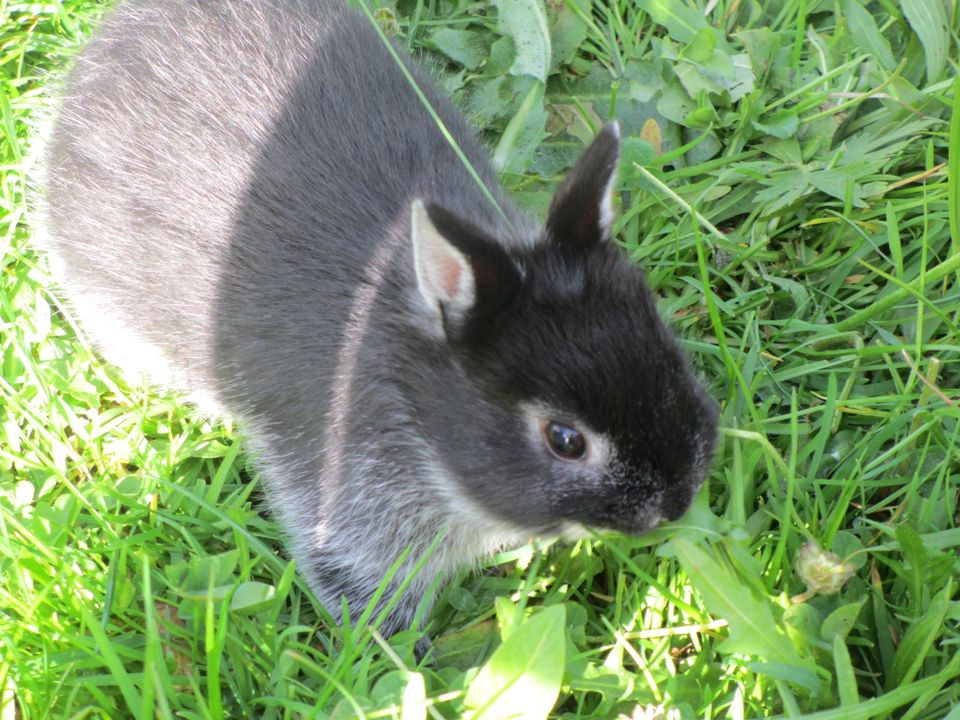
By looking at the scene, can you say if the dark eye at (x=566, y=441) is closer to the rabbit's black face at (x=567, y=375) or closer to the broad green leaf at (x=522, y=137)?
the rabbit's black face at (x=567, y=375)

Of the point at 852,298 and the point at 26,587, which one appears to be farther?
the point at 852,298

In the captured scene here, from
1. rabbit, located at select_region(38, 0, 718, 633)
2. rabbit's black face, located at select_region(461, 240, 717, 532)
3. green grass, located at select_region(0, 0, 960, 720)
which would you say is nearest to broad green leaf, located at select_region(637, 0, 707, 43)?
green grass, located at select_region(0, 0, 960, 720)

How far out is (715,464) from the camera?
4.13m

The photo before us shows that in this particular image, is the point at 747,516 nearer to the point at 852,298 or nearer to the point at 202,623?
the point at 852,298

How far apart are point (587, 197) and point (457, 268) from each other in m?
0.60

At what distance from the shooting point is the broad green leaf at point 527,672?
3232 millimetres

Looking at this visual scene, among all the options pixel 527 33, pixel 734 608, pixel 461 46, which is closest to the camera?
pixel 734 608

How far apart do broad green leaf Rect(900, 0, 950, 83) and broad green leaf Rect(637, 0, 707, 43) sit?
1079mm

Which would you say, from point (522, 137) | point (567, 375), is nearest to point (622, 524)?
point (567, 375)

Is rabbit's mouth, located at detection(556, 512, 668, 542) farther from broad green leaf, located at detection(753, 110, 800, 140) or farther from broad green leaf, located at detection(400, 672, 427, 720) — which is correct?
broad green leaf, located at detection(753, 110, 800, 140)

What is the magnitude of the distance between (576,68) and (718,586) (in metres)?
3.51

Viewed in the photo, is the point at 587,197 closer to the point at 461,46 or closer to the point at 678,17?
the point at 678,17

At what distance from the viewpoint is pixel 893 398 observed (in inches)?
166

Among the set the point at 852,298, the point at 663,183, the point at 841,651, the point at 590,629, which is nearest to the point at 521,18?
the point at 663,183
